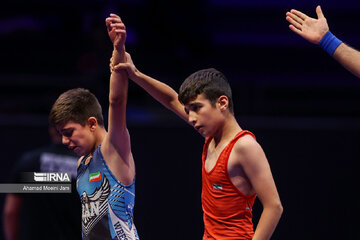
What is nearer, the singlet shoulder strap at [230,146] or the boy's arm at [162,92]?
the singlet shoulder strap at [230,146]

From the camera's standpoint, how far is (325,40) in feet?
8.49

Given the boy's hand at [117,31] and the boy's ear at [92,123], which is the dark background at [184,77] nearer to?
the boy's ear at [92,123]

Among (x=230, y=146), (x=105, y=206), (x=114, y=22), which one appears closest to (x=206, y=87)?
(x=230, y=146)

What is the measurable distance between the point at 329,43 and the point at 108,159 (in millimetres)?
1140

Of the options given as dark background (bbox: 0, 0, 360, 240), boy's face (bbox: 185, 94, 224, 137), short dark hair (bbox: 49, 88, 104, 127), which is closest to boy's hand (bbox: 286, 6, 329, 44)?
boy's face (bbox: 185, 94, 224, 137)

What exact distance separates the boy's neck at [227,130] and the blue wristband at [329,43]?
1.72ft

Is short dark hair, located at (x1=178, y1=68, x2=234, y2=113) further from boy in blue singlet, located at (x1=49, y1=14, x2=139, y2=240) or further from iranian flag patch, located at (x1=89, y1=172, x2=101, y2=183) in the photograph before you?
iranian flag patch, located at (x1=89, y1=172, x2=101, y2=183)

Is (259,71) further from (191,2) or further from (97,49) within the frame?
(97,49)

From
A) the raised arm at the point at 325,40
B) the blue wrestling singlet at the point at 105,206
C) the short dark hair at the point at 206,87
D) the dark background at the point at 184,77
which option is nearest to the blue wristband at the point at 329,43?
the raised arm at the point at 325,40

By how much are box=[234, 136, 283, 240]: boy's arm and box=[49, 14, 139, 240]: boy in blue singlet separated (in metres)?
0.56

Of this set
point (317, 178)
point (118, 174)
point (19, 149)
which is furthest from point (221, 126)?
point (19, 149)

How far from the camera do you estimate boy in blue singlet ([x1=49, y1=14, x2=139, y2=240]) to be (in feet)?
8.31

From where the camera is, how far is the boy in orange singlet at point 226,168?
2.43 meters

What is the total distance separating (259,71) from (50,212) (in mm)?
3291
